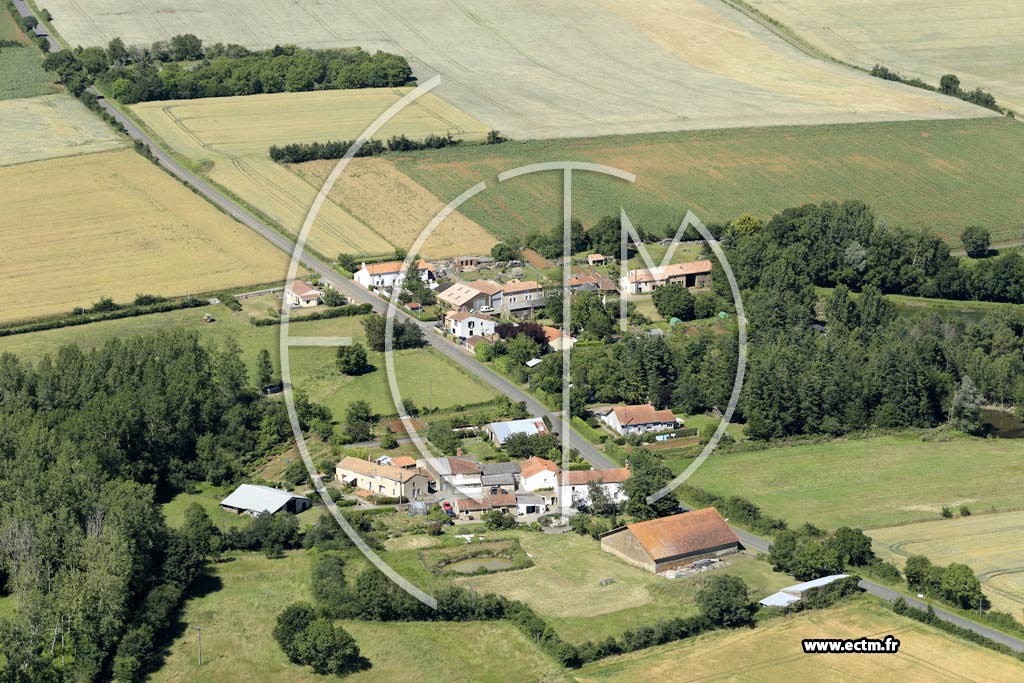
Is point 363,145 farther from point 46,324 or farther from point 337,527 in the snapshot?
point 337,527

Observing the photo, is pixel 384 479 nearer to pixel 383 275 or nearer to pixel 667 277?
pixel 383 275

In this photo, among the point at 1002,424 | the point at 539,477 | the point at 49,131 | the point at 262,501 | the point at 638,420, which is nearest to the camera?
the point at 262,501

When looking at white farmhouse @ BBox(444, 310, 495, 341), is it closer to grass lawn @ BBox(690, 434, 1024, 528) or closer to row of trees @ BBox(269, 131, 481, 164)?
grass lawn @ BBox(690, 434, 1024, 528)

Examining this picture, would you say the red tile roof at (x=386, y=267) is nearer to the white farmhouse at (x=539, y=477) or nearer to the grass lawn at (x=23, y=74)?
the white farmhouse at (x=539, y=477)

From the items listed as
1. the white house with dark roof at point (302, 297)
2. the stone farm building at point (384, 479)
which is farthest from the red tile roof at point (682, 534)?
the white house with dark roof at point (302, 297)

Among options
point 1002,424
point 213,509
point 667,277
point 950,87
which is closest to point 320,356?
point 213,509

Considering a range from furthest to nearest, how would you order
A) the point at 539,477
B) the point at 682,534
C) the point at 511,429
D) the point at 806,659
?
the point at 511,429, the point at 539,477, the point at 682,534, the point at 806,659

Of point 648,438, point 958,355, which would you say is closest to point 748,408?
point 648,438
